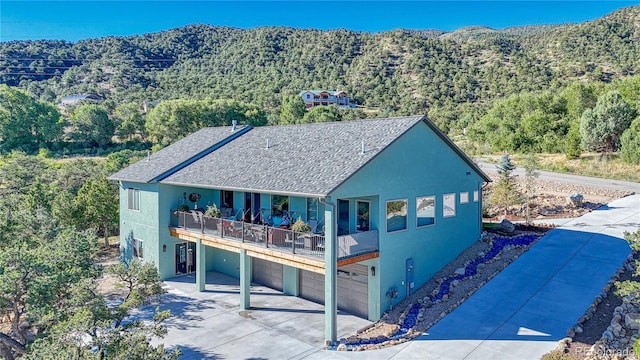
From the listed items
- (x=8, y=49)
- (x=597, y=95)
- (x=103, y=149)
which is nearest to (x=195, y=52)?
(x=8, y=49)

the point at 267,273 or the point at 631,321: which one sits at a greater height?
the point at 631,321

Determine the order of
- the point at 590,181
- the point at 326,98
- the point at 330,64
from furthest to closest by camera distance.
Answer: the point at 330,64 → the point at 326,98 → the point at 590,181

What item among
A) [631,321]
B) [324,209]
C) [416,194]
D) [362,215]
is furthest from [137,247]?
[631,321]

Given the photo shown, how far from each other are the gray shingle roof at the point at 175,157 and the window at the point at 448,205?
12.0m

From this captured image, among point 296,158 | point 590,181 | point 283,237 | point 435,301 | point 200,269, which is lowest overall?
point 435,301

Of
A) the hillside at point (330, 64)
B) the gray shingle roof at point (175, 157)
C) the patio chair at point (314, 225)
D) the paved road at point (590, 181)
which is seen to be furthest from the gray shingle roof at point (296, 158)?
the hillside at point (330, 64)

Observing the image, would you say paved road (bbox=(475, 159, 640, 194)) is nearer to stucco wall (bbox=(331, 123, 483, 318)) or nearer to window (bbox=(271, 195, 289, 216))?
stucco wall (bbox=(331, 123, 483, 318))

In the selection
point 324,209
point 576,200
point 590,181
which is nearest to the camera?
point 324,209

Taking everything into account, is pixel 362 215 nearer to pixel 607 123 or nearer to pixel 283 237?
pixel 283 237

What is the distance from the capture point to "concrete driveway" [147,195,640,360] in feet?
39.9

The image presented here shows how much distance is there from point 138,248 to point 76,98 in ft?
221

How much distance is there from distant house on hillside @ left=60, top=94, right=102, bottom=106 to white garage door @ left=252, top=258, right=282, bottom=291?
6723 cm

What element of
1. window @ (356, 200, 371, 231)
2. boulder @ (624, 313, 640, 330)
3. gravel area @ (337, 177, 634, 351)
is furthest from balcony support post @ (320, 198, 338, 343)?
boulder @ (624, 313, 640, 330)

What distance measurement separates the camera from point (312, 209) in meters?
16.7
